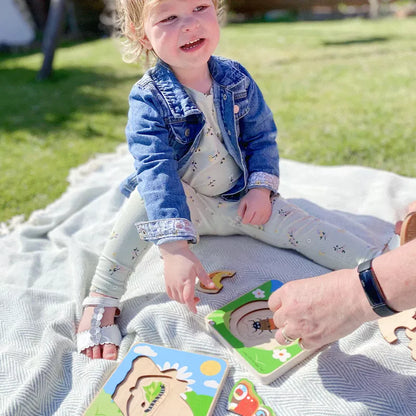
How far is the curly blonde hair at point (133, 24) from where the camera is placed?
137 cm

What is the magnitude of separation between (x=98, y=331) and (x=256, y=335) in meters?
0.45

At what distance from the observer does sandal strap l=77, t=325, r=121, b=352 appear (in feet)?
4.32

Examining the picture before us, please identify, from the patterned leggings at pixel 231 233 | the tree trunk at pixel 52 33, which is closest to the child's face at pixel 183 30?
the patterned leggings at pixel 231 233

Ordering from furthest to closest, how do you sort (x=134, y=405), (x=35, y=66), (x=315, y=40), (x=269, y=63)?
(x=315, y=40), (x=35, y=66), (x=269, y=63), (x=134, y=405)

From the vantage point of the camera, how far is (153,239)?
1.30 m

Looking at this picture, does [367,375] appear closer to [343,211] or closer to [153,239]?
[153,239]

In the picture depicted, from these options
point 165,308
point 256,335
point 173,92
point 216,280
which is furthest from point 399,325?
point 173,92

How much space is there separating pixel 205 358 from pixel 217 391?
0.11 m

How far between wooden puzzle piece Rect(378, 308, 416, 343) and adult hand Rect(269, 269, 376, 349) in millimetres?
345

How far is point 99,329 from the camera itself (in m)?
1.35

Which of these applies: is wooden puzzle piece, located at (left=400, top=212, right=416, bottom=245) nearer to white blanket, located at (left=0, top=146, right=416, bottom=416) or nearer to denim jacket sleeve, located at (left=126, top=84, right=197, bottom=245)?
white blanket, located at (left=0, top=146, right=416, bottom=416)

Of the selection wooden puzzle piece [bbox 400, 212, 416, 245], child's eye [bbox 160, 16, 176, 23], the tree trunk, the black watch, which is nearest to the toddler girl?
child's eye [bbox 160, 16, 176, 23]

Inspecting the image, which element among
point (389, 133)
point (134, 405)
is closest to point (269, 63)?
point (389, 133)

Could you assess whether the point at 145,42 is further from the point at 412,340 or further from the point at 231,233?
the point at 412,340
